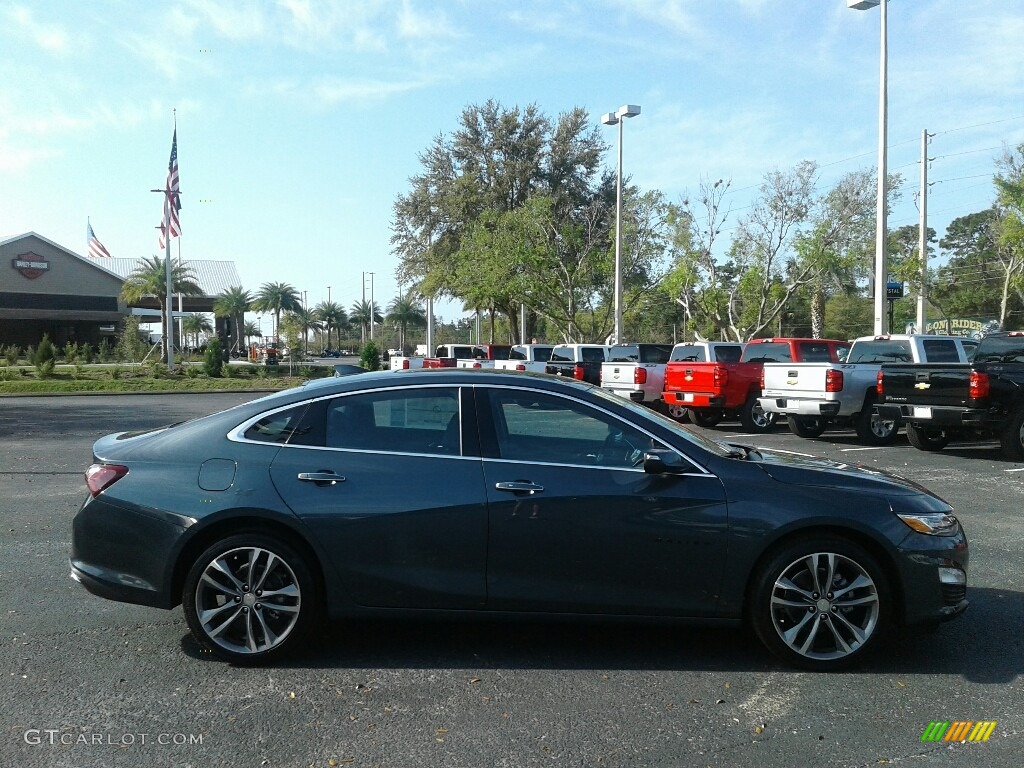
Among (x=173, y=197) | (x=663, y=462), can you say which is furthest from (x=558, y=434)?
(x=173, y=197)

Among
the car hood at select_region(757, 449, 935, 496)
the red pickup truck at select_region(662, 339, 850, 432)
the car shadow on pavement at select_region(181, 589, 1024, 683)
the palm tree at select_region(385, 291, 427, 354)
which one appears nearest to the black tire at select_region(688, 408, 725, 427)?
the red pickup truck at select_region(662, 339, 850, 432)

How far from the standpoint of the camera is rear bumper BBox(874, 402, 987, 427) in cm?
1204

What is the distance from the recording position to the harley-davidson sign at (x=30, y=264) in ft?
202

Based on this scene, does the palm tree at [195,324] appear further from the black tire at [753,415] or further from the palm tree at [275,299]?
the black tire at [753,415]

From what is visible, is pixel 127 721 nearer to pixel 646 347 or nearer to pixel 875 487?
pixel 875 487

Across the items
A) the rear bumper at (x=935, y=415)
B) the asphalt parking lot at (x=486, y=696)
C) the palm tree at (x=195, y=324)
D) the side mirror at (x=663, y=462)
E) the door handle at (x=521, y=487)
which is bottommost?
the asphalt parking lot at (x=486, y=696)

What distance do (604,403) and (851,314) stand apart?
58.9 meters

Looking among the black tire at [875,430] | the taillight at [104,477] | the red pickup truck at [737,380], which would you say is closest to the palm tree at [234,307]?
the red pickup truck at [737,380]

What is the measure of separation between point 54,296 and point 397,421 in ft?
218

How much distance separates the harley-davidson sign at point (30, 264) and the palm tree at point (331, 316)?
45970 millimetres

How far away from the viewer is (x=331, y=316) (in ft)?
354

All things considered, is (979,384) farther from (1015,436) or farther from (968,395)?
(1015,436)

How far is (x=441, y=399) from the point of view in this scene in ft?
15.8

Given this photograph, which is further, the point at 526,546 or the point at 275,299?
the point at 275,299
